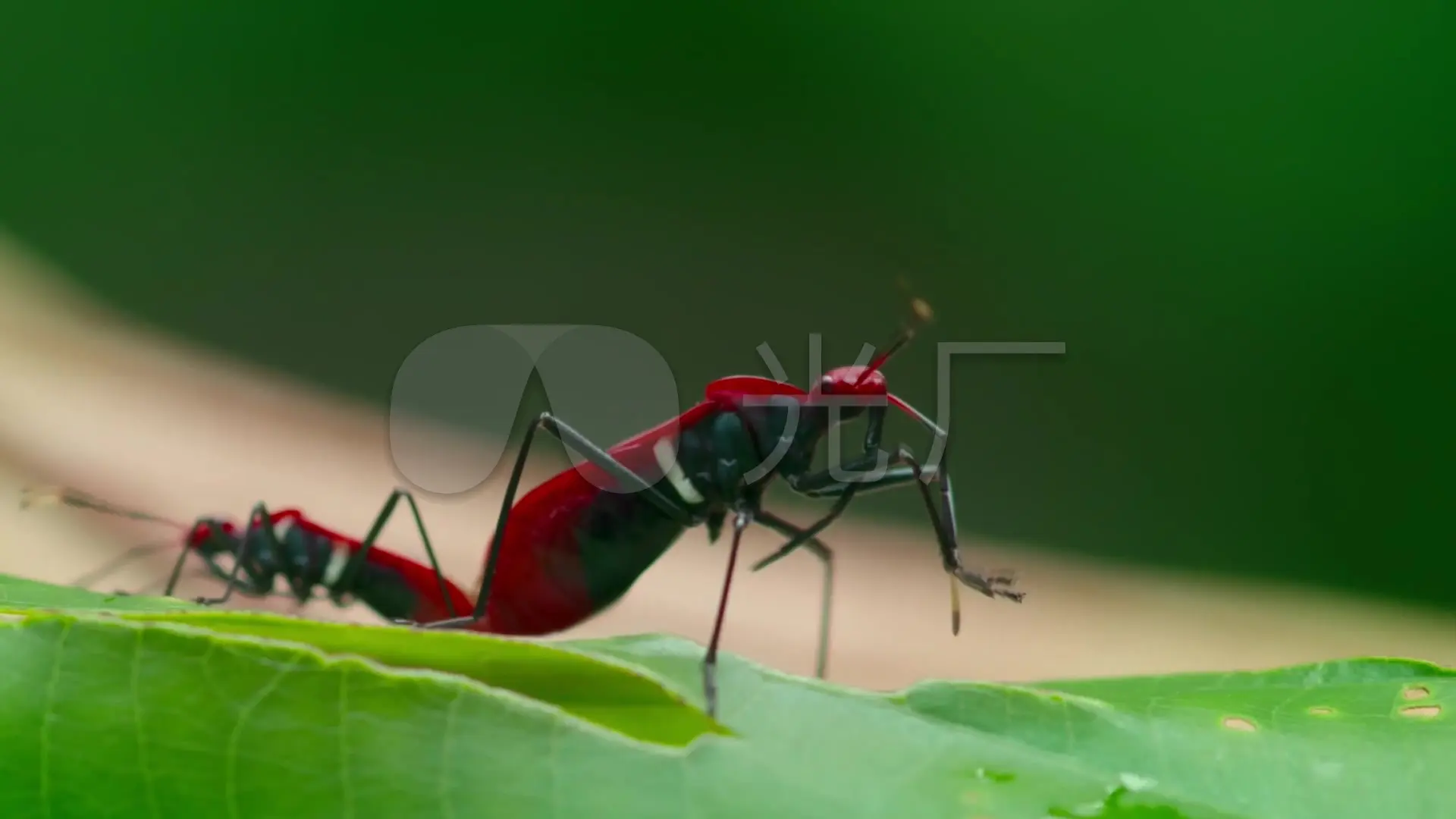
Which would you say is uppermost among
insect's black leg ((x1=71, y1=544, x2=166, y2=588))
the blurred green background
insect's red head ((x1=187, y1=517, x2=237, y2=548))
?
the blurred green background

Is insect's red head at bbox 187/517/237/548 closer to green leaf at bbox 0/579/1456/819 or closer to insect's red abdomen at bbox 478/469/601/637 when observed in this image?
insect's red abdomen at bbox 478/469/601/637

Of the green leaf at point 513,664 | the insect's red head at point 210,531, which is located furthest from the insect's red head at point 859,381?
the insect's red head at point 210,531

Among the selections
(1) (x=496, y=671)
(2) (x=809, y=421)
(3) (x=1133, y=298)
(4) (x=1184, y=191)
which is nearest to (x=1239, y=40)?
(4) (x=1184, y=191)

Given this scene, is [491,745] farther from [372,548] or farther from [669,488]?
[372,548]

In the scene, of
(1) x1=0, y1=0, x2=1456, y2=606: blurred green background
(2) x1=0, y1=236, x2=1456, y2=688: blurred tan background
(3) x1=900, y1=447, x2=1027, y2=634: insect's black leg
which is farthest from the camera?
(1) x1=0, y1=0, x2=1456, y2=606: blurred green background

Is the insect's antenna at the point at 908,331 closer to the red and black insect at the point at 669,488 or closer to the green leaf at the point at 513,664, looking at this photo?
the red and black insect at the point at 669,488

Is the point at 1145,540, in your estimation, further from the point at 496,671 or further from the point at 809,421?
the point at 496,671

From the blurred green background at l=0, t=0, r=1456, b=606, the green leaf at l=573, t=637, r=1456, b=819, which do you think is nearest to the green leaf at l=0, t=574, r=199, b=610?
the green leaf at l=573, t=637, r=1456, b=819
